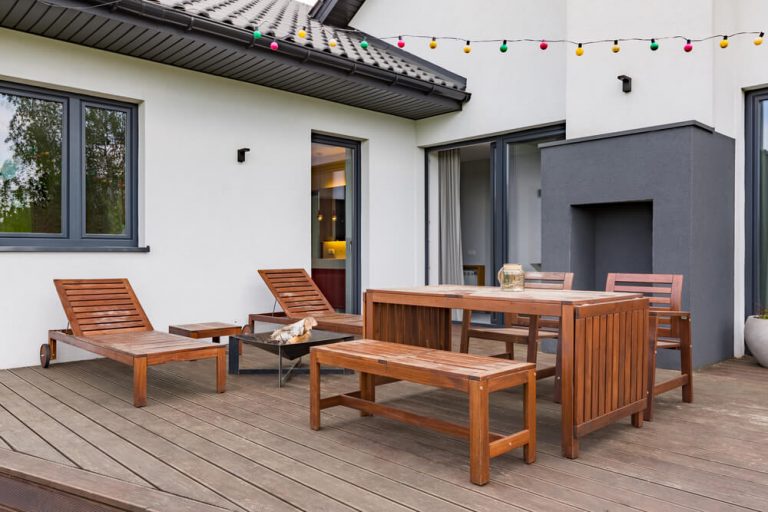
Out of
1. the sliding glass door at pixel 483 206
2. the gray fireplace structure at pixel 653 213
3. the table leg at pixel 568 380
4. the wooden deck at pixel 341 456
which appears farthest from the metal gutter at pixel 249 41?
the table leg at pixel 568 380

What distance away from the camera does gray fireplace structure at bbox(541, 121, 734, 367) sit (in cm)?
479

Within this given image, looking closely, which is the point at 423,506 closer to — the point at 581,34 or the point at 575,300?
the point at 575,300

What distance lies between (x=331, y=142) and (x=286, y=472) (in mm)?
5121

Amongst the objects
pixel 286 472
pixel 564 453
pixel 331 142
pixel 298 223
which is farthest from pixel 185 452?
pixel 331 142

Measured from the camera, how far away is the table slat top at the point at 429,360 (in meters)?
2.51

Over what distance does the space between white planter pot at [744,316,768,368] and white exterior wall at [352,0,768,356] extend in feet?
1.44

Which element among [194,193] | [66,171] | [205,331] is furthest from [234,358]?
[66,171]

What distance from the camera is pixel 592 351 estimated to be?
8.99ft

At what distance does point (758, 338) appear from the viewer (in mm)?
4828

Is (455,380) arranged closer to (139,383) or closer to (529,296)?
(529,296)

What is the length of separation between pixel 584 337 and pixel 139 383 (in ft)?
8.34

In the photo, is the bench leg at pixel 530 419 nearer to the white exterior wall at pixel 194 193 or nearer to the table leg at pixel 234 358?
the table leg at pixel 234 358

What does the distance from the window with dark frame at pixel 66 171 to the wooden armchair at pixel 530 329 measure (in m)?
3.22

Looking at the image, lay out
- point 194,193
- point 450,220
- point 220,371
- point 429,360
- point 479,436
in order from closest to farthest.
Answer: point 479,436 → point 429,360 → point 220,371 → point 194,193 → point 450,220
